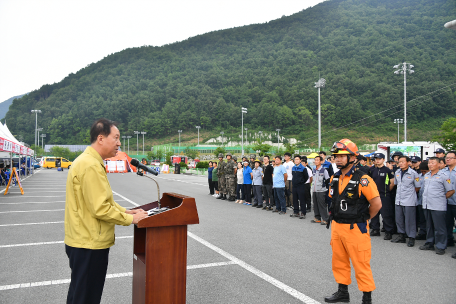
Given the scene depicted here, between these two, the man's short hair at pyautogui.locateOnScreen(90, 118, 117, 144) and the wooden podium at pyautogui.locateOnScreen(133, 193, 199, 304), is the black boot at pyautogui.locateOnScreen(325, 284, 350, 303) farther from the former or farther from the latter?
the man's short hair at pyautogui.locateOnScreen(90, 118, 117, 144)

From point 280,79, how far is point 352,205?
15145 centimetres

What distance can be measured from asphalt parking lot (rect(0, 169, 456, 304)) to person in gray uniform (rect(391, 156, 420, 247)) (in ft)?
1.48

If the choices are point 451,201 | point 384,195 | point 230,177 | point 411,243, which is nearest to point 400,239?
point 411,243

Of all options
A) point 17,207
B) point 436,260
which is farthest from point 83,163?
point 17,207

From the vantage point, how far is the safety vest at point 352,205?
12.0ft

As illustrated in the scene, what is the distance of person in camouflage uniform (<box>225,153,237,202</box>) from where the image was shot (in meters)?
14.3

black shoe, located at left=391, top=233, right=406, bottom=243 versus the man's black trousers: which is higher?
the man's black trousers

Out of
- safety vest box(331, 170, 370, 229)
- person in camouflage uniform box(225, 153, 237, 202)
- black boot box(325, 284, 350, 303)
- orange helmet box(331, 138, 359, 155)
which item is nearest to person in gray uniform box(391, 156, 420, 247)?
black boot box(325, 284, 350, 303)

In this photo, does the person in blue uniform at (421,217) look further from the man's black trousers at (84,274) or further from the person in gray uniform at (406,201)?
the man's black trousers at (84,274)

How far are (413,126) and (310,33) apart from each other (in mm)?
83475

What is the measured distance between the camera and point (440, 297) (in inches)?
155

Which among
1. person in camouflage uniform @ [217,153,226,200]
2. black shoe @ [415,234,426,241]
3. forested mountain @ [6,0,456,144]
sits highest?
forested mountain @ [6,0,456,144]

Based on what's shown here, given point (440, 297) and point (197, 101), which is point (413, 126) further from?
point (440, 297)

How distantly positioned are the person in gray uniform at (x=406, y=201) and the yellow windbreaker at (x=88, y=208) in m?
6.42
